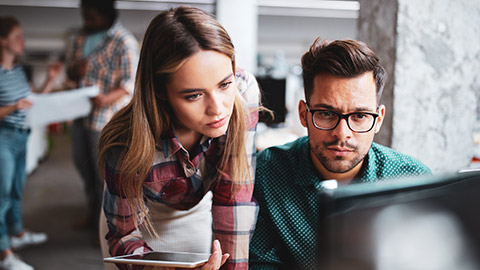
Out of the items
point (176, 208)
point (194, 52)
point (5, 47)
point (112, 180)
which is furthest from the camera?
point (5, 47)

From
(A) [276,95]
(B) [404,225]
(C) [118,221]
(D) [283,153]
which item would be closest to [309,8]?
(A) [276,95]

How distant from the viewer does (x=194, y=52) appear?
0.96 metres

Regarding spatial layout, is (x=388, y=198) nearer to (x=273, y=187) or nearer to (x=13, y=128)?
(x=273, y=187)

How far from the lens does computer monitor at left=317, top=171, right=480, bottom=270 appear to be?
510 mm

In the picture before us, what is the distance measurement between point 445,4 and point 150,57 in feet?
3.90

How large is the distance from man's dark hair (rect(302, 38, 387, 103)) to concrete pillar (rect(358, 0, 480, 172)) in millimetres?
496

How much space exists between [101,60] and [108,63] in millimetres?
55

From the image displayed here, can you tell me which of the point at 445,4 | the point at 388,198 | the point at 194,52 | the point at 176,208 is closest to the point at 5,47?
the point at 176,208

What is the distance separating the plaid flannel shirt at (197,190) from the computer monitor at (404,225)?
653 mm

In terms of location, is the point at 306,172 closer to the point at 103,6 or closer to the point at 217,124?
the point at 217,124

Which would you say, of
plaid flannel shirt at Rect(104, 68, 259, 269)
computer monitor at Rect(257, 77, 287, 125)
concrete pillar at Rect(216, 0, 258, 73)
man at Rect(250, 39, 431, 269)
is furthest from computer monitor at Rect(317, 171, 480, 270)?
concrete pillar at Rect(216, 0, 258, 73)

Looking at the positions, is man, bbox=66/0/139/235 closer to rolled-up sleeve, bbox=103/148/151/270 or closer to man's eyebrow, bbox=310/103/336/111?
rolled-up sleeve, bbox=103/148/151/270

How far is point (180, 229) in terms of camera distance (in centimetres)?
144

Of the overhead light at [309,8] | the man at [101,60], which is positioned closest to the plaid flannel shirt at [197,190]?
the man at [101,60]
